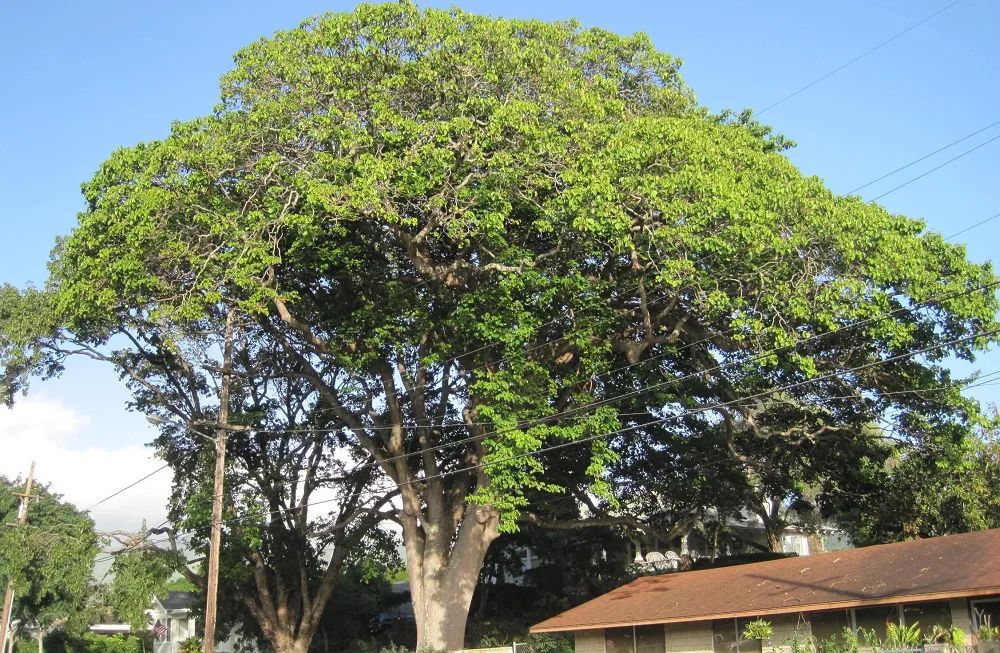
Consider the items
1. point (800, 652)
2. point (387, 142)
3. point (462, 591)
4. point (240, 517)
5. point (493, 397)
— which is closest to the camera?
point (800, 652)

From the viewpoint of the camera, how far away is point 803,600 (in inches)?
877

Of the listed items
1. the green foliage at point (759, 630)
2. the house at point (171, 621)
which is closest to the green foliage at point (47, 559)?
the house at point (171, 621)

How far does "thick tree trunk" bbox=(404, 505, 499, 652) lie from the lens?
27.8 meters

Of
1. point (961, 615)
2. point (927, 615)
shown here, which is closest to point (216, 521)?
point (927, 615)

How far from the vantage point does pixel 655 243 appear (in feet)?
73.2

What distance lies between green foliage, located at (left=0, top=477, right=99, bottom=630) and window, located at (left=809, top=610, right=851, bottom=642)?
74.5ft

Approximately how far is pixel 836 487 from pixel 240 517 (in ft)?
73.0

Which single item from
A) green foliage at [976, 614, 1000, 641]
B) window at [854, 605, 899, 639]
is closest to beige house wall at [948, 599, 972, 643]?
green foliage at [976, 614, 1000, 641]

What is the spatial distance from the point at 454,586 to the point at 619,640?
16.0 feet

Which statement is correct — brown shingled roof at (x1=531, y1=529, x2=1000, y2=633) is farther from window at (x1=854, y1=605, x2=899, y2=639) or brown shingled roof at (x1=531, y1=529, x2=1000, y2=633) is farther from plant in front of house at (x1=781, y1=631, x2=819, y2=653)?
plant in front of house at (x1=781, y1=631, x2=819, y2=653)

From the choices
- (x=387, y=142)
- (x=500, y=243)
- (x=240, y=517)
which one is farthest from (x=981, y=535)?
(x=240, y=517)

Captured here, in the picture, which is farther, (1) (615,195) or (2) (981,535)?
(2) (981,535)

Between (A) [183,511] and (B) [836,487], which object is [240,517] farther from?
(B) [836,487]

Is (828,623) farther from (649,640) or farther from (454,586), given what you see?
(454,586)
